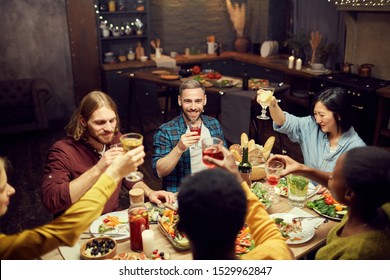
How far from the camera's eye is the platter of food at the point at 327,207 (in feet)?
6.59

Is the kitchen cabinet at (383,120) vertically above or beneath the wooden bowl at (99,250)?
beneath

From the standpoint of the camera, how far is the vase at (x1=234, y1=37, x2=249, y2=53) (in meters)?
7.14

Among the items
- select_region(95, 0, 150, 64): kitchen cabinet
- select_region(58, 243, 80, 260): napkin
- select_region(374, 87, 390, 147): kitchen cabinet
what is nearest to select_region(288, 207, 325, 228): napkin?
select_region(58, 243, 80, 260): napkin

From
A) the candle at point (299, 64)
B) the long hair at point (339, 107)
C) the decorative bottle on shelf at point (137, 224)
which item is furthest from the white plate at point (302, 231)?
the candle at point (299, 64)

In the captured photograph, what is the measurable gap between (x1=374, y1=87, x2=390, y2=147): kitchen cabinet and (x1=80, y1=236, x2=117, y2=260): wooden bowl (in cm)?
381

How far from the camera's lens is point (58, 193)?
6.57 feet

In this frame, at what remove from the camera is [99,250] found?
5.55 ft

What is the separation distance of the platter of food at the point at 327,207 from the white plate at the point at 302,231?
0.13m

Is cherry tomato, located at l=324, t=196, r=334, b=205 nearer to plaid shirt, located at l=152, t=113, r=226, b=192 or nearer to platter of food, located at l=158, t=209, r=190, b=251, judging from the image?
platter of food, located at l=158, t=209, r=190, b=251

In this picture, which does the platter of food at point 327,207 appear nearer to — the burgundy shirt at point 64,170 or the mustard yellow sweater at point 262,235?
the mustard yellow sweater at point 262,235

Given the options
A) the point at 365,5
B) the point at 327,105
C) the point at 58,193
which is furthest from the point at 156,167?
the point at 365,5

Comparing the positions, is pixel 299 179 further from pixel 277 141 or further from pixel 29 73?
pixel 29 73

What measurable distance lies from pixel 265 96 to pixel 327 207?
100 centimetres

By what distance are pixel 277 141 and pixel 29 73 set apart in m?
3.74
